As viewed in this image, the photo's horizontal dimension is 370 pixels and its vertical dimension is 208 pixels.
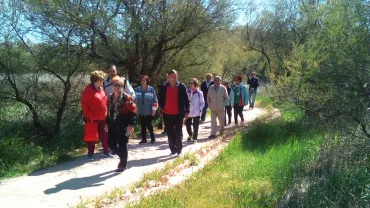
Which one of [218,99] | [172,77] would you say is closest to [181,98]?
[172,77]

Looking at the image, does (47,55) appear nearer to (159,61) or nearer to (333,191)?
(159,61)

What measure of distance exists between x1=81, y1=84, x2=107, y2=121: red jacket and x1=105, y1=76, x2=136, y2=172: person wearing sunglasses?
2.32 ft

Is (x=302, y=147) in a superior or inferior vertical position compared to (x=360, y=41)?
inferior

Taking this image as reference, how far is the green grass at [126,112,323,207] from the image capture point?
5176 millimetres

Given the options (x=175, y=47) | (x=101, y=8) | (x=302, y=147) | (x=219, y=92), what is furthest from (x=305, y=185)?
(x=175, y=47)

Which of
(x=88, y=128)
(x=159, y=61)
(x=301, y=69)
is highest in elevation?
(x=159, y=61)

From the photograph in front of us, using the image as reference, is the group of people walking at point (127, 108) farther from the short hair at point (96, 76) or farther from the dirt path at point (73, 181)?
the dirt path at point (73, 181)

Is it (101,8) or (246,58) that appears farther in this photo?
(246,58)

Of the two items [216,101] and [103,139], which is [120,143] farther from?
[216,101]

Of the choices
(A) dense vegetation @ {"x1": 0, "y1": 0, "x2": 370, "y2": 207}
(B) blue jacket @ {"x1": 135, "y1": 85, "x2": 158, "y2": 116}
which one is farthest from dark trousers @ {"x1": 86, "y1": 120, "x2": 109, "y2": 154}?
(B) blue jacket @ {"x1": 135, "y1": 85, "x2": 158, "y2": 116}

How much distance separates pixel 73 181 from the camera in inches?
247

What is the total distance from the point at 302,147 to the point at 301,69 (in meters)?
2.02

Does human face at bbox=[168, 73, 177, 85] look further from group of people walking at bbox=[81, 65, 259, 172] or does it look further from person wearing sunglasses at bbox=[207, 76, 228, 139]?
person wearing sunglasses at bbox=[207, 76, 228, 139]

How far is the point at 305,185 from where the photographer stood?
16.5ft
